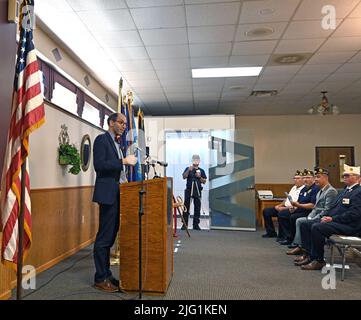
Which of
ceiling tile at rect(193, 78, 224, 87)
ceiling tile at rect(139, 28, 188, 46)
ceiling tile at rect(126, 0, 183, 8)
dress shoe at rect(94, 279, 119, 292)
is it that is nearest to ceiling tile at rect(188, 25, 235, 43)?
ceiling tile at rect(139, 28, 188, 46)

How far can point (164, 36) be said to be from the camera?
4090 millimetres

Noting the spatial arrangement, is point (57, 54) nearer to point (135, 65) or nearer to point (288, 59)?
point (135, 65)

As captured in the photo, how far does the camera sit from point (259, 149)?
920 centimetres

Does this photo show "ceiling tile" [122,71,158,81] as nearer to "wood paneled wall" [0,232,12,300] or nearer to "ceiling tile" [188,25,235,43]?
"ceiling tile" [188,25,235,43]

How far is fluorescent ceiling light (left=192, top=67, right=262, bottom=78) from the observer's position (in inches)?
212

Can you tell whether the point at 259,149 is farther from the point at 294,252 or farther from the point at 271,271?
the point at 271,271

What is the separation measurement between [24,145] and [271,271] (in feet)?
9.80

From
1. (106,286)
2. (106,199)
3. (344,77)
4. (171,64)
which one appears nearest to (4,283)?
(106,286)

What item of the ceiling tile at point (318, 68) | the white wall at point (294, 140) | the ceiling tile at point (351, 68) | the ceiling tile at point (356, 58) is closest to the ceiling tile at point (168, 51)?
the ceiling tile at point (318, 68)

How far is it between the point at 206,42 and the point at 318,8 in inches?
56.4

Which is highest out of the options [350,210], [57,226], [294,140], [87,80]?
[87,80]

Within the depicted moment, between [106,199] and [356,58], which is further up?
[356,58]

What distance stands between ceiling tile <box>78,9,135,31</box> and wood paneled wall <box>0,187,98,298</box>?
6.72 ft

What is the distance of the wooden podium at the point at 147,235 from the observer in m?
2.85
